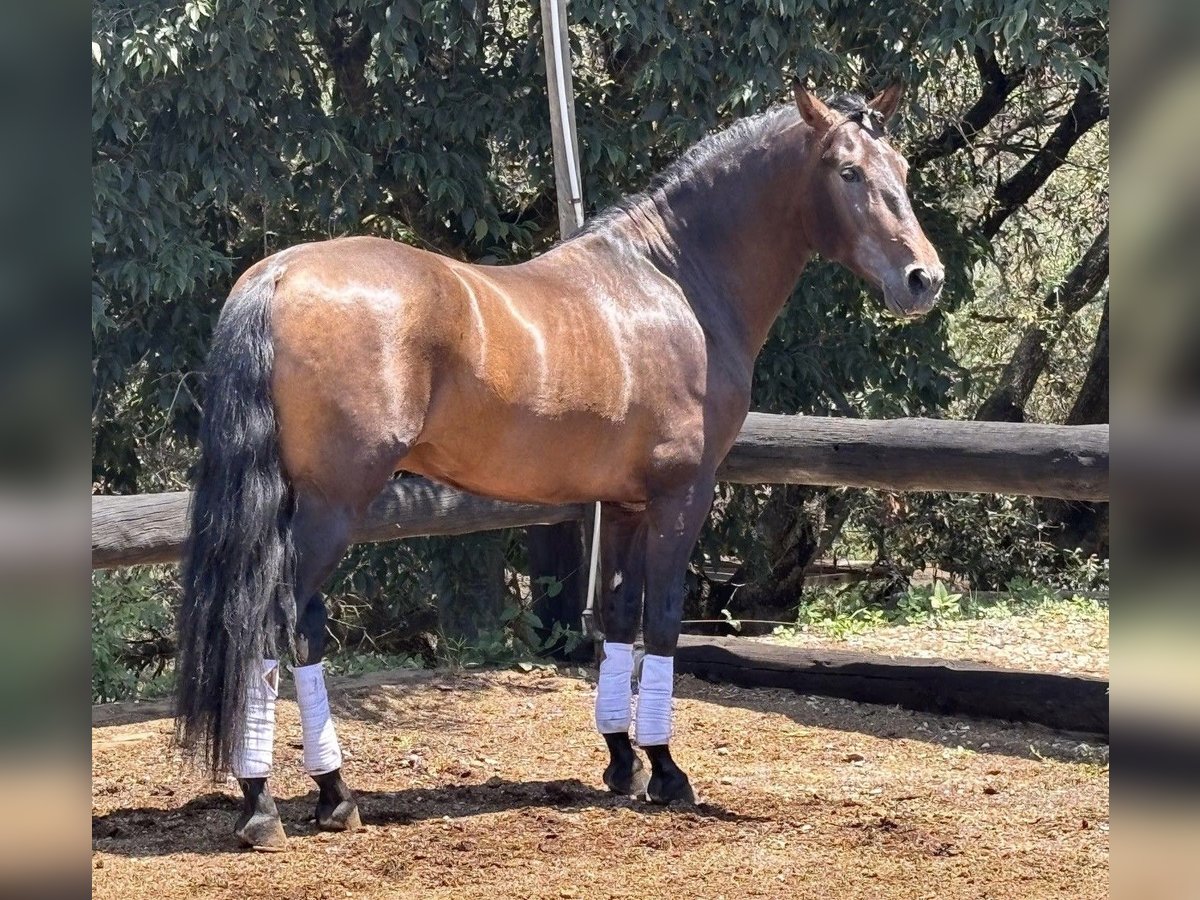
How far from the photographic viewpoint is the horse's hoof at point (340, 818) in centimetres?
371

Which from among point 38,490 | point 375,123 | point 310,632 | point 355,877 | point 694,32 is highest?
point 694,32

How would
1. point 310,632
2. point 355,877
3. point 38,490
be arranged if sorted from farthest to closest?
point 310,632, point 355,877, point 38,490

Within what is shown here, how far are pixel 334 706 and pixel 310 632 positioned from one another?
1.65 m

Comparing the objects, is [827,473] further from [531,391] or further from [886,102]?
[531,391]

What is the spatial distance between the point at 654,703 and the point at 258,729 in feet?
4.19

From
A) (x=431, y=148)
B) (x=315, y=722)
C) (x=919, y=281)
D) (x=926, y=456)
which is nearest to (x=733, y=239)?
(x=919, y=281)

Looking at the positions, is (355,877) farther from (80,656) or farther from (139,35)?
(139,35)

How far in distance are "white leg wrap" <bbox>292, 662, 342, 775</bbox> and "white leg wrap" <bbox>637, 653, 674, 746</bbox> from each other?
3.20 feet

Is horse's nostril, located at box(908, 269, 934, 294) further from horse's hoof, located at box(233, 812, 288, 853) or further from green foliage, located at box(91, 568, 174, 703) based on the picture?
green foliage, located at box(91, 568, 174, 703)

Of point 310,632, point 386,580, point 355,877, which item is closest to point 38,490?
point 355,877

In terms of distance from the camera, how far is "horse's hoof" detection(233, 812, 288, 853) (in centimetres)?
351

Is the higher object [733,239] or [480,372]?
[733,239]

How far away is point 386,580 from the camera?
24.2ft

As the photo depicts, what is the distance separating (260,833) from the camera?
3.51 m
